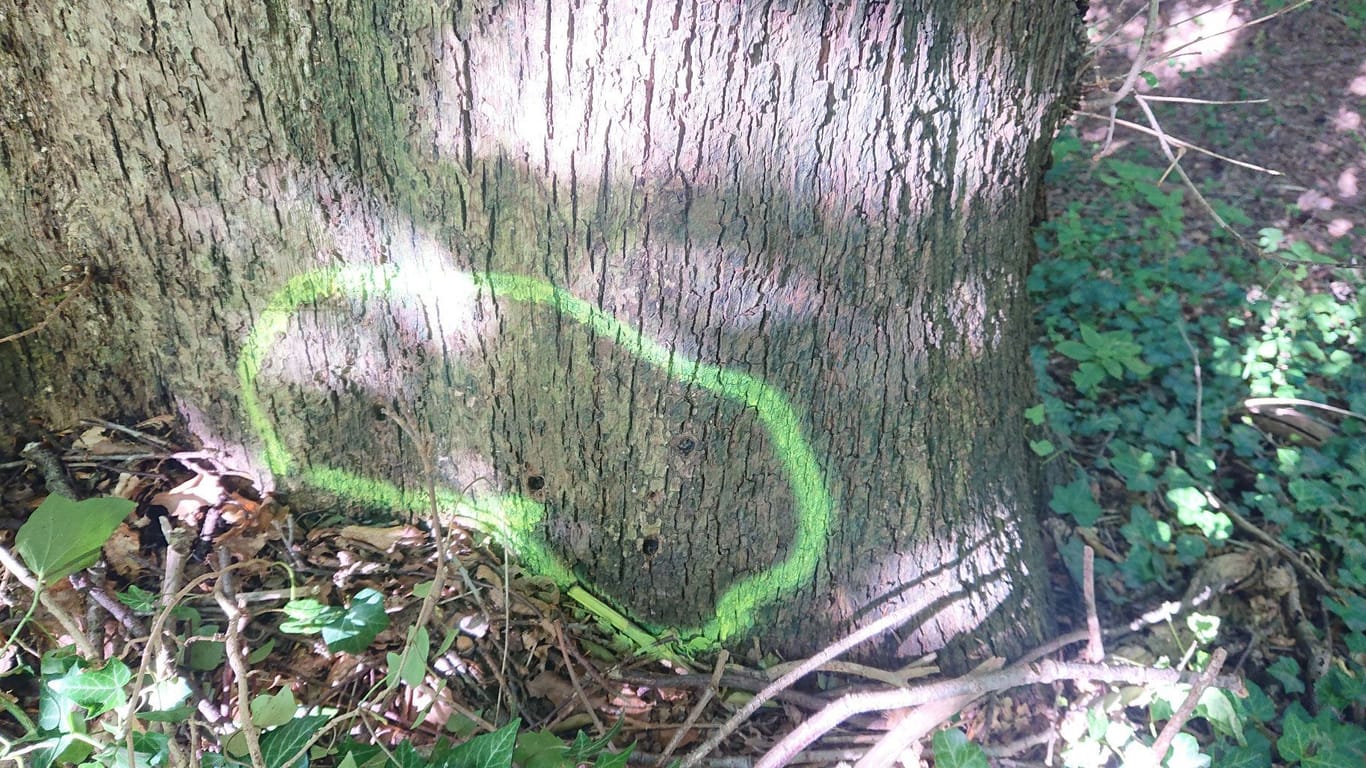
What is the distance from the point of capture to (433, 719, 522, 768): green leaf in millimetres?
1344

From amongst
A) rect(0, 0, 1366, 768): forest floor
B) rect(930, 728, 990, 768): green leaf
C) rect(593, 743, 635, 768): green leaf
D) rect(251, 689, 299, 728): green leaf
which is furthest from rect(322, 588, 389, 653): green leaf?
rect(930, 728, 990, 768): green leaf

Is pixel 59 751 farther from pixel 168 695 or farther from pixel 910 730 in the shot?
pixel 910 730

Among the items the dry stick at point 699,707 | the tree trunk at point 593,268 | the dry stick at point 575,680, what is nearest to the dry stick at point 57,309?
the tree trunk at point 593,268

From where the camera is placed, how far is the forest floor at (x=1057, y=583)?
4.88 ft

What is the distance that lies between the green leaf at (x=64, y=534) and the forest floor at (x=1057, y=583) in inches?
0.4

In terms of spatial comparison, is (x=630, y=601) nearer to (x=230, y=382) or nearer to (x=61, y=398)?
(x=230, y=382)

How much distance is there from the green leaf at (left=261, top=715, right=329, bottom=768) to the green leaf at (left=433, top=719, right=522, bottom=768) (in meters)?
0.21

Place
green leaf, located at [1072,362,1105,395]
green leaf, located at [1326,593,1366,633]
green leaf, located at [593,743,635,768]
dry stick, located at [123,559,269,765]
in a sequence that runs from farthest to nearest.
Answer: green leaf, located at [1072,362,1105,395], green leaf, located at [1326,593,1366,633], green leaf, located at [593,743,635,768], dry stick, located at [123,559,269,765]

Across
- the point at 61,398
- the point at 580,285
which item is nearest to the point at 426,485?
the point at 580,285

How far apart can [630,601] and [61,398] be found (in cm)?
138

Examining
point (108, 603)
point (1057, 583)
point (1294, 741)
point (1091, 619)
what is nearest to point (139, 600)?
point (108, 603)

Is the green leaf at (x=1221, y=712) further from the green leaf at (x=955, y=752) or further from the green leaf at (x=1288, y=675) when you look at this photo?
the green leaf at (x=955, y=752)

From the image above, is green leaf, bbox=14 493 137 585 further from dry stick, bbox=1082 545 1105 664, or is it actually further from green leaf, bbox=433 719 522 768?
dry stick, bbox=1082 545 1105 664

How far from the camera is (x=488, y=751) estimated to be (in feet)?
4.42
